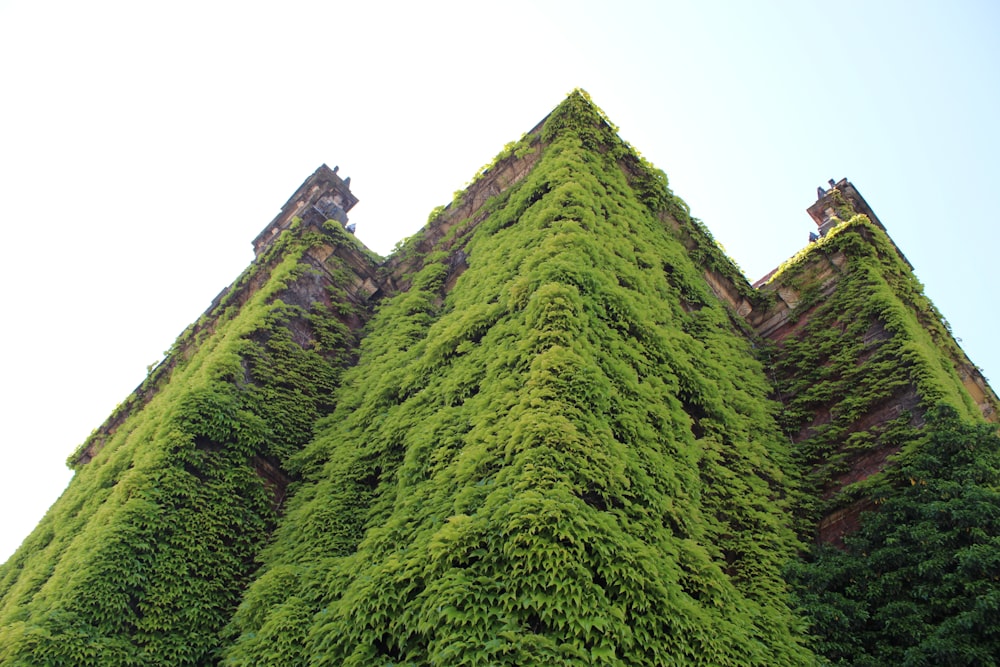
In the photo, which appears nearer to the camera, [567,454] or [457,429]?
[567,454]

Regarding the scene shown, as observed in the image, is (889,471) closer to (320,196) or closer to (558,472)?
(558,472)

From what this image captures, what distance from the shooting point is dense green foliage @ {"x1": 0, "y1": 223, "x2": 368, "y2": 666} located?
920cm

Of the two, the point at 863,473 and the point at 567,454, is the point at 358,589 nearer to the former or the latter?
the point at 567,454

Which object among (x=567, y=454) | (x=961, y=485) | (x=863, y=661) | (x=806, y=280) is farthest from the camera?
(x=806, y=280)

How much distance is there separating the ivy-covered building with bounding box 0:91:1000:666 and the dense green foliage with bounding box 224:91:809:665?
0.13 ft

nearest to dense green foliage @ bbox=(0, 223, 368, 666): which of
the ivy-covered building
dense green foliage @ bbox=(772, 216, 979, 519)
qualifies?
the ivy-covered building

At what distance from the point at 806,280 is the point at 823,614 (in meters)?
8.30

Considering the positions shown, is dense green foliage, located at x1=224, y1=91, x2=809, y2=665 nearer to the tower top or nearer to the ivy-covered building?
the ivy-covered building

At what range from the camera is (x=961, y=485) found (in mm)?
9711

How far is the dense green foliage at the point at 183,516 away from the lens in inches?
362

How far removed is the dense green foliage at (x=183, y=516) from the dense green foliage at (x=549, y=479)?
0.58 meters

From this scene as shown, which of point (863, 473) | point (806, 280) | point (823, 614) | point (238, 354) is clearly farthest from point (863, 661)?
point (238, 354)

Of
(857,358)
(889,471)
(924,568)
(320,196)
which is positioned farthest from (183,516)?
(320,196)

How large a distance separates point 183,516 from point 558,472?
5781mm
